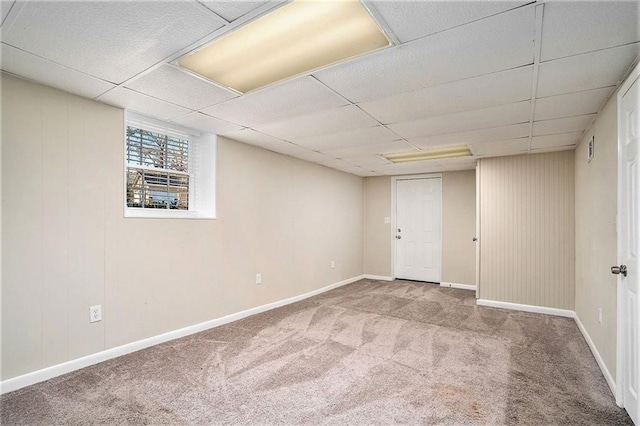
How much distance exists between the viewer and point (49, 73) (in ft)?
7.12

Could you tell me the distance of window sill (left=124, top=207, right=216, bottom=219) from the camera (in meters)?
2.97

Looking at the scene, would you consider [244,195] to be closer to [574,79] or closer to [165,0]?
[165,0]

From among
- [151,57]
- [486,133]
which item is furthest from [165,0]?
[486,133]

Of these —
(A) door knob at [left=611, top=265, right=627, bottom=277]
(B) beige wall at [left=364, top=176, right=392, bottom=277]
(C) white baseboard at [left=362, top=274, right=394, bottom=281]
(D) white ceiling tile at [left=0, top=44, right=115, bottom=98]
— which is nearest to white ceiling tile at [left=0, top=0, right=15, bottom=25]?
(D) white ceiling tile at [left=0, top=44, right=115, bottom=98]

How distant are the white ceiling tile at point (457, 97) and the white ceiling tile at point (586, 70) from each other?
113 mm

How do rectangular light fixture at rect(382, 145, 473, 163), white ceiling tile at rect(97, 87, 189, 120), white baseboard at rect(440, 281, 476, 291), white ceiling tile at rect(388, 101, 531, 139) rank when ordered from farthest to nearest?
white baseboard at rect(440, 281, 476, 291) < rectangular light fixture at rect(382, 145, 473, 163) < white ceiling tile at rect(388, 101, 531, 139) < white ceiling tile at rect(97, 87, 189, 120)

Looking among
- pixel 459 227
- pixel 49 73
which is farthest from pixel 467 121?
pixel 49 73

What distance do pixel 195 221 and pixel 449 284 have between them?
4554 mm

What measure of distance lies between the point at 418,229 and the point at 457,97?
4.08m

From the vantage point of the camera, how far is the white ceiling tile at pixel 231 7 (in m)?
1.46

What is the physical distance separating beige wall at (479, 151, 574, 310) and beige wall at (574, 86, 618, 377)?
21.9 inches

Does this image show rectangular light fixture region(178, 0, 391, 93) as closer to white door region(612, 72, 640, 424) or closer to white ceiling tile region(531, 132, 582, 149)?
white door region(612, 72, 640, 424)

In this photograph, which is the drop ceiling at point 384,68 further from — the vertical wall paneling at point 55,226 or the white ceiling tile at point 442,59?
the vertical wall paneling at point 55,226

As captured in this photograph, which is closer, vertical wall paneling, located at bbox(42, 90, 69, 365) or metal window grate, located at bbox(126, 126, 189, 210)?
vertical wall paneling, located at bbox(42, 90, 69, 365)
